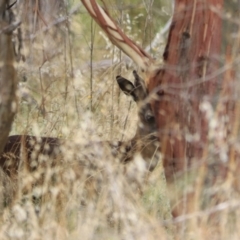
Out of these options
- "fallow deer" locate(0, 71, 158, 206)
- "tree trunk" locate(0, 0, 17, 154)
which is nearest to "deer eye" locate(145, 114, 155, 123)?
"fallow deer" locate(0, 71, 158, 206)

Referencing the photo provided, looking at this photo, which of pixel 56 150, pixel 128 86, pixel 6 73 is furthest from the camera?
pixel 56 150

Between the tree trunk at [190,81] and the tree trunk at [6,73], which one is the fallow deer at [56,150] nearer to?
the tree trunk at [190,81]

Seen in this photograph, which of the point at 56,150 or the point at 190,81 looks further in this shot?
the point at 56,150

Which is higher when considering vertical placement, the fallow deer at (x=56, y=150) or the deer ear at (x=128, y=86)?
the deer ear at (x=128, y=86)

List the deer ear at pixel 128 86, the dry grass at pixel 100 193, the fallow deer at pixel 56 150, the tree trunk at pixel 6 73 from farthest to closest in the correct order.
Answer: the fallow deer at pixel 56 150 → the deer ear at pixel 128 86 → the tree trunk at pixel 6 73 → the dry grass at pixel 100 193

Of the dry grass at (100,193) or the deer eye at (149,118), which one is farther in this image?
the deer eye at (149,118)

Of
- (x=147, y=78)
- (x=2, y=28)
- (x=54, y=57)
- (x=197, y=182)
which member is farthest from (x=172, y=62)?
(x=54, y=57)

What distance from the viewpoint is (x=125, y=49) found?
361 cm

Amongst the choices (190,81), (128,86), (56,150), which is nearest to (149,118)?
(128,86)

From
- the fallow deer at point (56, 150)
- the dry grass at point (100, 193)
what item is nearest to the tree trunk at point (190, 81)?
the dry grass at point (100, 193)

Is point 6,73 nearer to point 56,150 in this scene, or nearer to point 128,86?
point 128,86

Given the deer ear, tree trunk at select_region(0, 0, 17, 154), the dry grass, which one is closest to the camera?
the dry grass

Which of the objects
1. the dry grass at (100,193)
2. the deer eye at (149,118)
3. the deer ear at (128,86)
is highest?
the deer ear at (128,86)

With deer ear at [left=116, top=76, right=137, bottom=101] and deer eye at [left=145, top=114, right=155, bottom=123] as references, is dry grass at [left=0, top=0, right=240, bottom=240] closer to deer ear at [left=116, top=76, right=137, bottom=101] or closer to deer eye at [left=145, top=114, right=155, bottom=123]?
deer eye at [left=145, top=114, right=155, bottom=123]
